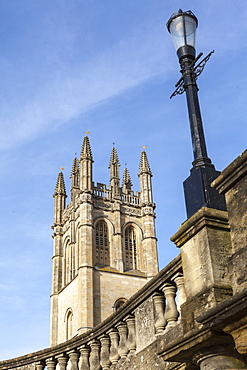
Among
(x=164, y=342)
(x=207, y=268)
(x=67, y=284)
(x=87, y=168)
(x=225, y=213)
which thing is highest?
(x=87, y=168)

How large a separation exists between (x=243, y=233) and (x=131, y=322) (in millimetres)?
2483

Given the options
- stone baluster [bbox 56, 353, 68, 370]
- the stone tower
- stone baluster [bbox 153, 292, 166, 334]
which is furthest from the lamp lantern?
the stone tower

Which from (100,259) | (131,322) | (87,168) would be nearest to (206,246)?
(131,322)

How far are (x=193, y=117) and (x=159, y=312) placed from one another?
2.03m

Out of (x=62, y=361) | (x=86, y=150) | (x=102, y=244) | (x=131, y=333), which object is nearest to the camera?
(x=131, y=333)

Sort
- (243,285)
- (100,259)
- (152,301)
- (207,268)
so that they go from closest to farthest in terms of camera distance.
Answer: (243,285)
(207,268)
(152,301)
(100,259)

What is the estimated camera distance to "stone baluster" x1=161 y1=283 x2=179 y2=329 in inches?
202

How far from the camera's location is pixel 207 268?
432 cm

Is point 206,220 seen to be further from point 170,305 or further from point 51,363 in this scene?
point 51,363

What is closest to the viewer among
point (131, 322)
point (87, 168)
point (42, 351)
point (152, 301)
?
point (152, 301)

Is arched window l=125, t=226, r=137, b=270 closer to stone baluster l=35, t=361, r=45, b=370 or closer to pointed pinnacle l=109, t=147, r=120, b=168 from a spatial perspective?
pointed pinnacle l=109, t=147, r=120, b=168

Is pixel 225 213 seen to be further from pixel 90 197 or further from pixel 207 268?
pixel 90 197

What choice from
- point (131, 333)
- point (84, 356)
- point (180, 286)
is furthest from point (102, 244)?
point (180, 286)

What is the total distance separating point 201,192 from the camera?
4.80 meters
